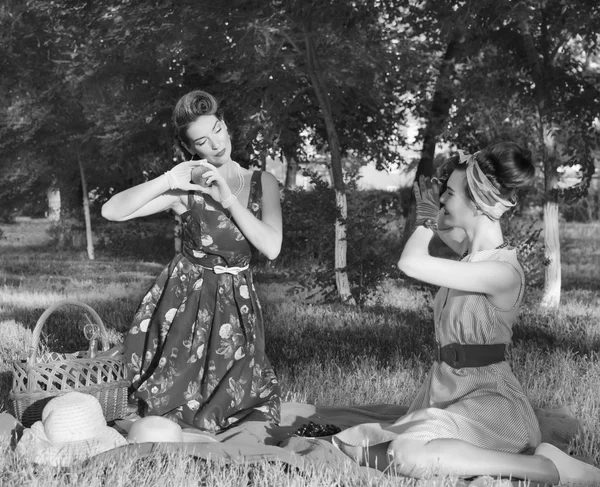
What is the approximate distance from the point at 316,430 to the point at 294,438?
31 centimetres

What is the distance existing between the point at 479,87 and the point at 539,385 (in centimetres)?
636

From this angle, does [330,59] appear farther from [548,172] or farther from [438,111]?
[438,111]

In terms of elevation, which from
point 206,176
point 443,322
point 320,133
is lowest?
point 443,322

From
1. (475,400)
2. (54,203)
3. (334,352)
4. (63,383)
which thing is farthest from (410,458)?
(54,203)

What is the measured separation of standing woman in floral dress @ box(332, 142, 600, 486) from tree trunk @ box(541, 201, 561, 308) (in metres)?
6.15

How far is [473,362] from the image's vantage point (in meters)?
3.69

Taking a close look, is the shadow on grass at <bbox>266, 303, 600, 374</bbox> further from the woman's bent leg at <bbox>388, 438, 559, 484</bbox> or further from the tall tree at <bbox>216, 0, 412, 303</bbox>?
the woman's bent leg at <bbox>388, 438, 559, 484</bbox>

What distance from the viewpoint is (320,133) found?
14227 millimetres

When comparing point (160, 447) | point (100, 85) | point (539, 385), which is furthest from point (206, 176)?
point (100, 85)

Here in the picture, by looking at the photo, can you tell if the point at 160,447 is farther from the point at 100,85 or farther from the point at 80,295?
the point at 100,85

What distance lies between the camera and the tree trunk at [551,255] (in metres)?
9.61

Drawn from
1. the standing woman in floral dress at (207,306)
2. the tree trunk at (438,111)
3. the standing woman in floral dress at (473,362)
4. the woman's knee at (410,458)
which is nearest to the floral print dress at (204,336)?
the standing woman in floral dress at (207,306)

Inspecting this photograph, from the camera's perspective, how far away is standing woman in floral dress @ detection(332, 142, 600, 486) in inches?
136

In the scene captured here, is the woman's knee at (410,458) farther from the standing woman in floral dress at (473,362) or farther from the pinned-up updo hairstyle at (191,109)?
the pinned-up updo hairstyle at (191,109)
